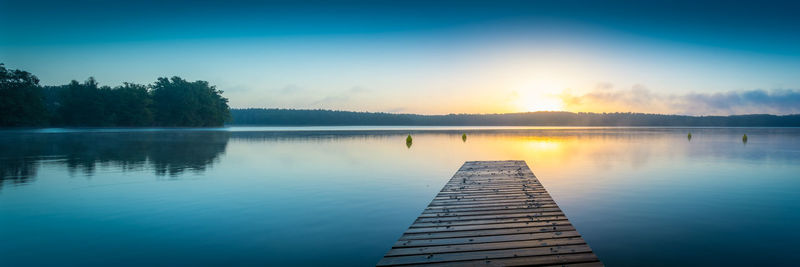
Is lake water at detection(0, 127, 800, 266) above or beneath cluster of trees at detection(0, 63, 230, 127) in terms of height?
beneath

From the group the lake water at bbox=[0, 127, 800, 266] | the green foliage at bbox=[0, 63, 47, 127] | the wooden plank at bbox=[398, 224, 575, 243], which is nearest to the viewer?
the wooden plank at bbox=[398, 224, 575, 243]

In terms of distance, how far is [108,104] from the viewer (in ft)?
263

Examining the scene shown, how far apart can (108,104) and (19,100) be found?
18.7m

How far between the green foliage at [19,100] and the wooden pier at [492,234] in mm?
77888

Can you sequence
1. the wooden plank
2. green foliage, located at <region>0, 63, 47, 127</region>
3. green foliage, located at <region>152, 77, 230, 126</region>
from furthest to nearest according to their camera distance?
green foliage, located at <region>152, 77, 230, 126</region>
green foliage, located at <region>0, 63, 47, 127</region>
the wooden plank

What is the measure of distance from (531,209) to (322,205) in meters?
5.57

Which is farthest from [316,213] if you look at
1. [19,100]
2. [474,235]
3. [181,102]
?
[181,102]

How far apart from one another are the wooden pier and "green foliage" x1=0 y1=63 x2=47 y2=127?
77888 millimetres

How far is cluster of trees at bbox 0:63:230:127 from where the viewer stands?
6212 cm

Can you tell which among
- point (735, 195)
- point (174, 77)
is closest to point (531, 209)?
point (735, 195)

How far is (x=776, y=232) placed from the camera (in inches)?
337

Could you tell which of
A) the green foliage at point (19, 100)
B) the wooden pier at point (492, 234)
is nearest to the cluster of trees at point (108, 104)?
the green foliage at point (19, 100)

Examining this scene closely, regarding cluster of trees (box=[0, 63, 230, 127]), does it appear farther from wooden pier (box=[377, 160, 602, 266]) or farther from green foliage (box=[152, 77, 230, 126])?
wooden pier (box=[377, 160, 602, 266])

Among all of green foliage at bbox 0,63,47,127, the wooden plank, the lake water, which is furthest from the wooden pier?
green foliage at bbox 0,63,47,127
